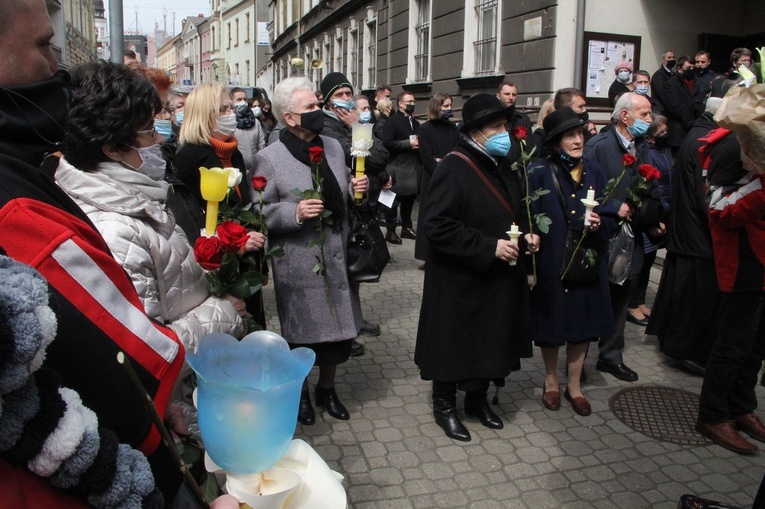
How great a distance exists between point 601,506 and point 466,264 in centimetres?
147

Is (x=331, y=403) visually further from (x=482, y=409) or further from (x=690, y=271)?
(x=690, y=271)

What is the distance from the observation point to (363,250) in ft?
13.4

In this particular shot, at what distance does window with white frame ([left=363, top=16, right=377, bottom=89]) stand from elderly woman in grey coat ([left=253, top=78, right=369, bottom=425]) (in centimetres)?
1684

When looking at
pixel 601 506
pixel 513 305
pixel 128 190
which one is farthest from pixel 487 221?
pixel 128 190

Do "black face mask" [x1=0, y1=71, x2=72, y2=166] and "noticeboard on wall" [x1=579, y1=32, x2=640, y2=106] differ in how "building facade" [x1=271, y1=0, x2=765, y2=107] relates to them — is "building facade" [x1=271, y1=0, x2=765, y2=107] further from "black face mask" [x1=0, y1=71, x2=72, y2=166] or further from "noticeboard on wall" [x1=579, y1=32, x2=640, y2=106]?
"black face mask" [x1=0, y1=71, x2=72, y2=166]

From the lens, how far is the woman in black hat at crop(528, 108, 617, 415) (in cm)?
422

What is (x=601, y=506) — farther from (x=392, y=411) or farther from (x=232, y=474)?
(x=232, y=474)

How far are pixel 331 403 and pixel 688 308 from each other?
107 inches

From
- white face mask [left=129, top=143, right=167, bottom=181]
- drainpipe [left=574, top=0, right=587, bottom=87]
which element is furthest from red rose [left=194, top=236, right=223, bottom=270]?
drainpipe [left=574, top=0, right=587, bottom=87]

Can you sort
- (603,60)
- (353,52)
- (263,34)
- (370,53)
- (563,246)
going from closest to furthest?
(563,246)
(603,60)
(370,53)
(353,52)
(263,34)

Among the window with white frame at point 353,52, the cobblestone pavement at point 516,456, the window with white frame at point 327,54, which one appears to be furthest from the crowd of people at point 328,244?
the window with white frame at point 327,54

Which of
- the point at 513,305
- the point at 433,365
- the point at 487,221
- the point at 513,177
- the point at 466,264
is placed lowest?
the point at 433,365

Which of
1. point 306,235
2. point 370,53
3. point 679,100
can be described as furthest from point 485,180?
point 370,53

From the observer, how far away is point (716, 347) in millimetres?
3895
